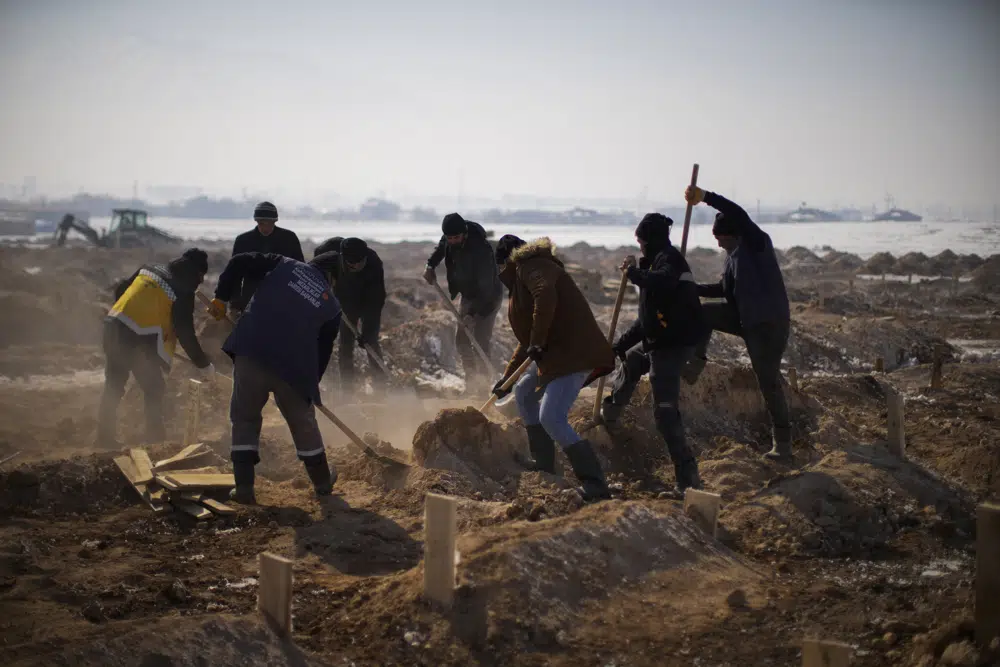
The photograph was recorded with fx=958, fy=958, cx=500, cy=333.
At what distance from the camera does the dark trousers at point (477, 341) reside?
921 centimetres

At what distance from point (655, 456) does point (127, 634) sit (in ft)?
14.5

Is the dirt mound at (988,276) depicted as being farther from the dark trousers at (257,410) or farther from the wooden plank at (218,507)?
the wooden plank at (218,507)

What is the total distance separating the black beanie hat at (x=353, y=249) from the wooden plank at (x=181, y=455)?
2108 mm

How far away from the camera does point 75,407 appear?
9906 millimetres

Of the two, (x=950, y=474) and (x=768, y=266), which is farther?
(x=950, y=474)

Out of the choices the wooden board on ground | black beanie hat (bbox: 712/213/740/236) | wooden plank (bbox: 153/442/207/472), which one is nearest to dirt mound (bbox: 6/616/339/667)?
the wooden board on ground

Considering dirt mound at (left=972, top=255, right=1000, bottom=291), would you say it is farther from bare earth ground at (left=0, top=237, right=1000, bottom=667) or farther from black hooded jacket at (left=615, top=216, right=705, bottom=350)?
black hooded jacket at (left=615, top=216, right=705, bottom=350)

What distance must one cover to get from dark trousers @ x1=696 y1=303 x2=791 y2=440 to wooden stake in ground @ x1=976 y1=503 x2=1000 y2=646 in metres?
2.66

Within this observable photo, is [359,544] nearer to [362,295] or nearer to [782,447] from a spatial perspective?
[782,447]

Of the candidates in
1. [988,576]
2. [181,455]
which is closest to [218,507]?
[181,455]

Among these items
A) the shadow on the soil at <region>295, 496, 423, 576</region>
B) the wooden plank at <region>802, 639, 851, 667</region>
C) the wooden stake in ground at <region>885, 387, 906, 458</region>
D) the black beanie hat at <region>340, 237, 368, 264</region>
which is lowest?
the shadow on the soil at <region>295, 496, 423, 576</region>

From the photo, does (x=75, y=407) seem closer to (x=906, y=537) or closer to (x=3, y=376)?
(x=3, y=376)

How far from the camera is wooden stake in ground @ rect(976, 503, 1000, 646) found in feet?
12.4

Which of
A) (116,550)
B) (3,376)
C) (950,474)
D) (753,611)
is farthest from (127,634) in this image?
(3,376)
